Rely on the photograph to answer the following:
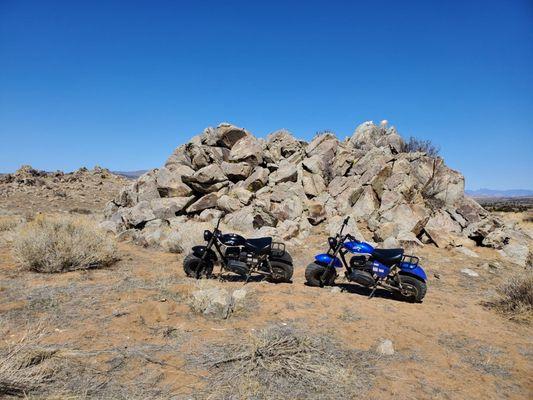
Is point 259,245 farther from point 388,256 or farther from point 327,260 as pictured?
point 388,256

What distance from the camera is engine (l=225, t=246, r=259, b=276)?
835 cm

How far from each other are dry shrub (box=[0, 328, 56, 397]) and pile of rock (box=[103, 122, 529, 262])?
9.21m

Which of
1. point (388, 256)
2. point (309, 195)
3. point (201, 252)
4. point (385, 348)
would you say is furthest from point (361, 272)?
point (309, 195)

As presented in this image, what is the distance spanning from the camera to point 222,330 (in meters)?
5.64

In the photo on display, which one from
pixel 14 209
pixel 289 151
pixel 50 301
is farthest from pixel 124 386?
pixel 14 209

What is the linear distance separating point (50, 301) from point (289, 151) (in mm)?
15860

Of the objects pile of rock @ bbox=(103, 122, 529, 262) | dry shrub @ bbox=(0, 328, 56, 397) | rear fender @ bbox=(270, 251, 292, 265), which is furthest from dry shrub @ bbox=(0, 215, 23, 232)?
dry shrub @ bbox=(0, 328, 56, 397)

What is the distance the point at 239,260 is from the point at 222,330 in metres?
3.04

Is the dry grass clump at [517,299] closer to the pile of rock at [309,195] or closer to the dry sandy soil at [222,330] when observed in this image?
the dry sandy soil at [222,330]

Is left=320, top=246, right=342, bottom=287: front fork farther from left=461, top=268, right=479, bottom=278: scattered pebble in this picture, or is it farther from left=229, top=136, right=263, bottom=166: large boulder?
left=229, top=136, right=263, bottom=166: large boulder

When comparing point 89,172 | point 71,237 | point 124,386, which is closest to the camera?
point 124,386

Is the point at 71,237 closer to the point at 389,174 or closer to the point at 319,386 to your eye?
the point at 319,386

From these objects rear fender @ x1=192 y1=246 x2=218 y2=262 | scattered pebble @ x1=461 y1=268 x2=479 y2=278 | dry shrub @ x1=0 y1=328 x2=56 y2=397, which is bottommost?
scattered pebble @ x1=461 y1=268 x2=479 y2=278

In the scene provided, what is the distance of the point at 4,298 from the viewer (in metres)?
6.62
